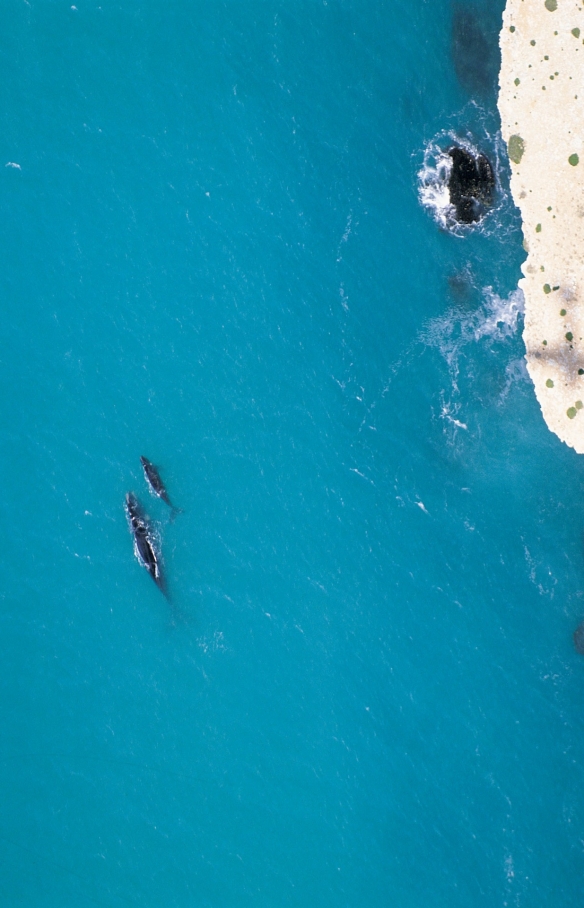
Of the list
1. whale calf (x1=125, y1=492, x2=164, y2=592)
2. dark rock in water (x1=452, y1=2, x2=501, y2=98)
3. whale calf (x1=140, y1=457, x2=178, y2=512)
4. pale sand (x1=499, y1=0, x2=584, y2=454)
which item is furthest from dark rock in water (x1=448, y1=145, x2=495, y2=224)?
whale calf (x1=125, y1=492, x2=164, y2=592)

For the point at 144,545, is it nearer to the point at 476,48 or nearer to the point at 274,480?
the point at 274,480

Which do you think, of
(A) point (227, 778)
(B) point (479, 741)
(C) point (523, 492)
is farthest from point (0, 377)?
(B) point (479, 741)

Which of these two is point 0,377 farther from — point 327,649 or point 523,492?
point 523,492

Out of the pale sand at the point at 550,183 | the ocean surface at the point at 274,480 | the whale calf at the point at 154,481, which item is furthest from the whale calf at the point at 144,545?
the pale sand at the point at 550,183

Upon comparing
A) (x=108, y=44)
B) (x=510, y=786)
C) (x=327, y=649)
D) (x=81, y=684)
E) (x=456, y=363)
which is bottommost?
(x=510, y=786)

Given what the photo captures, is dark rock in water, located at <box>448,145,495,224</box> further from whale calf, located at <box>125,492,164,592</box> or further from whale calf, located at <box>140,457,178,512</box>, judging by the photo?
whale calf, located at <box>125,492,164,592</box>

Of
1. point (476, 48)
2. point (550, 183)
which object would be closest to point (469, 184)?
point (550, 183)
